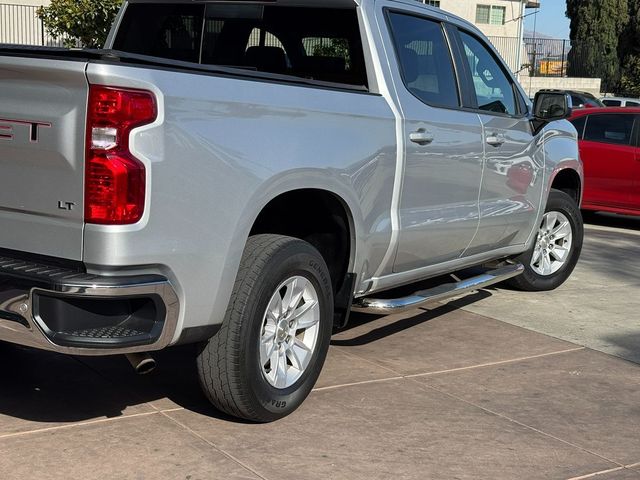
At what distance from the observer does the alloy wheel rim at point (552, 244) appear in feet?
25.0

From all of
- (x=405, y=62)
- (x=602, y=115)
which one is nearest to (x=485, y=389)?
(x=405, y=62)

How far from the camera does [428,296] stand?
548 cm

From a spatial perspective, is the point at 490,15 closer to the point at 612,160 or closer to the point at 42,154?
the point at 612,160

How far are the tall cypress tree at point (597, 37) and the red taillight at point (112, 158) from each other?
42197 mm

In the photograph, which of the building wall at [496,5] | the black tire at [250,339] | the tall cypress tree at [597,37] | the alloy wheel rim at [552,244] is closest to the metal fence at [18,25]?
the alloy wheel rim at [552,244]

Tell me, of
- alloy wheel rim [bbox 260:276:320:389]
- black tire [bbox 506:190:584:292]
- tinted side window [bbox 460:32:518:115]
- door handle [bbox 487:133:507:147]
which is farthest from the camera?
black tire [bbox 506:190:584:292]

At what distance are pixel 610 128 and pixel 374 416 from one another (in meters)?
8.48

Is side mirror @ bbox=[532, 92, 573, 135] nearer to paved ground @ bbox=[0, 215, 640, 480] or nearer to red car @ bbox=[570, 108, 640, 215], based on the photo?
paved ground @ bbox=[0, 215, 640, 480]

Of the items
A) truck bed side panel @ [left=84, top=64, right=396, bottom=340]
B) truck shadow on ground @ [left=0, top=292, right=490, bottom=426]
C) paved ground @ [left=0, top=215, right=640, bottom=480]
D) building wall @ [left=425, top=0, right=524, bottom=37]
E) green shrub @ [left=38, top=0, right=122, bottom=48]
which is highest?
building wall @ [left=425, top=0, right=524, bottom=37]

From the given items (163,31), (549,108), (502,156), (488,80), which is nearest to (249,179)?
(163,31)

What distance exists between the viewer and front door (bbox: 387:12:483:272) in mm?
5234

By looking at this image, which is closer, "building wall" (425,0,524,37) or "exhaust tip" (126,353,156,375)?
"exhaust tip" (126,353,156,375)

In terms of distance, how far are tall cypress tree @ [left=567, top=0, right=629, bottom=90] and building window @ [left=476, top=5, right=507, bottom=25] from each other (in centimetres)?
353

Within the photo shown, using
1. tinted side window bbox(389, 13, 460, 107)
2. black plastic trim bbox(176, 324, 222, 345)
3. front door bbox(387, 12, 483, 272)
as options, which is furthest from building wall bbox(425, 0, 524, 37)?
black plastic trim bbox(176, 324, 222, 345)
